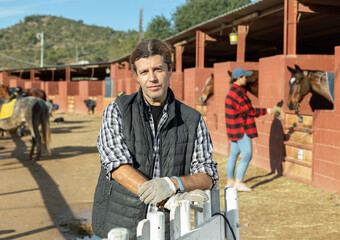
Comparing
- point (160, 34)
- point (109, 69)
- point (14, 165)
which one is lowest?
point (14, 165)

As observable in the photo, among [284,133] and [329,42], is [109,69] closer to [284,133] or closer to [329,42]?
[329,42]

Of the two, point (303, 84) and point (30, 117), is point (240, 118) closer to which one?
point (303, 84)

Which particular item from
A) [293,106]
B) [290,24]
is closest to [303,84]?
[293,106]

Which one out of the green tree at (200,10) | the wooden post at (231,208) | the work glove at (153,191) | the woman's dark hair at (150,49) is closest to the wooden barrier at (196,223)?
the wooden post at (231,208)

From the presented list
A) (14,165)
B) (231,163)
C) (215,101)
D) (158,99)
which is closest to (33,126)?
(14,165)

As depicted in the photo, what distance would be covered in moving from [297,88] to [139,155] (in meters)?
6.43

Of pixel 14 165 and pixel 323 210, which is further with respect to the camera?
pixel 14 165

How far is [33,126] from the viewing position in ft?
34.9

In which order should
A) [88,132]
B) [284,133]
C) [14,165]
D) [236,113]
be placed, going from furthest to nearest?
[88,132]
[14,165]
[284,133]
[236,113]

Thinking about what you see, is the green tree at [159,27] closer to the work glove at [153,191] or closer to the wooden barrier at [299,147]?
the wooden barrier at [299,147]

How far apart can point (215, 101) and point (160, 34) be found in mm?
41820

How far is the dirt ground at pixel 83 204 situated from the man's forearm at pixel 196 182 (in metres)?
2.91

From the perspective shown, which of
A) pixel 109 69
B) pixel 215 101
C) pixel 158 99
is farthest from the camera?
pixel 109 69

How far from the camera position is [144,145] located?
6.58ft
